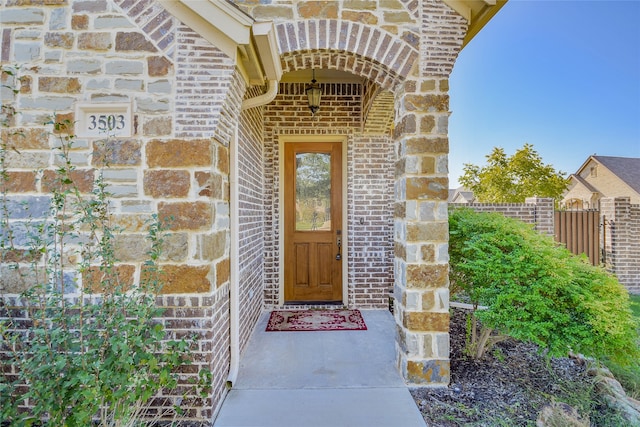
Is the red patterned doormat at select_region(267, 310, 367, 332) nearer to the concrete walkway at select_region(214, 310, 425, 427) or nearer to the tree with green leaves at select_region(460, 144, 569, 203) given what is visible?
the concrete walkway at select_region(214, 310, 425, 427)

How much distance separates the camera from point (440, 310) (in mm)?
2631

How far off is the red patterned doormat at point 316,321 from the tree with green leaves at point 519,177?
9.52 meters

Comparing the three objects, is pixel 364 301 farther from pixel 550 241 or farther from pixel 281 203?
pixel 550 241

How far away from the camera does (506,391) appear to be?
2578 mm

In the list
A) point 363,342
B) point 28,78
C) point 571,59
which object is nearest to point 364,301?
point 363,342

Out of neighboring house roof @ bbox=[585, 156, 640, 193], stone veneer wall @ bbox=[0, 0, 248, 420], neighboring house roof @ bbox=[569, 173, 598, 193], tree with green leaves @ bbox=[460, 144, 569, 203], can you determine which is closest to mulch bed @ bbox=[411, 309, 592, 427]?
stone veneer wall @ bbox=[0, 0, 248, 420]

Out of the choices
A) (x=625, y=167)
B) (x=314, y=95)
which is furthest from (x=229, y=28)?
(x=625, y=167)

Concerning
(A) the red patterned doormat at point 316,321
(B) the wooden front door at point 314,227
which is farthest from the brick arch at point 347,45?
(A) the red patterned doormat at point 316,321

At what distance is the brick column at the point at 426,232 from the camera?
263cm

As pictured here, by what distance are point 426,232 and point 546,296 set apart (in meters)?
1.14

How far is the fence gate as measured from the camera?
20.2 ft

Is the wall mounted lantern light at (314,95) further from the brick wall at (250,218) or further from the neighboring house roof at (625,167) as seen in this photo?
the neighboring house roof at (625,167)

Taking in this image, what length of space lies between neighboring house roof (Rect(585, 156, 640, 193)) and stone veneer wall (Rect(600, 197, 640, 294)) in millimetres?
13932

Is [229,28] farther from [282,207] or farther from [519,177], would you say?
[519,177]
